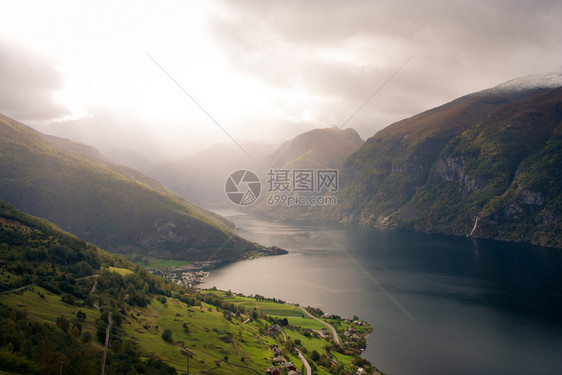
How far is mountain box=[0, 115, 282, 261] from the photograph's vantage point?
13388 cm

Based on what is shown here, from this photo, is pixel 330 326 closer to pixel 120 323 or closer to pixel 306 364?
pixel 306 364

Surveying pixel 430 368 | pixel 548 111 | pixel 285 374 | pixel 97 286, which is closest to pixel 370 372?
pixel 430 368

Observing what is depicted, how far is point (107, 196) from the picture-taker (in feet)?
486

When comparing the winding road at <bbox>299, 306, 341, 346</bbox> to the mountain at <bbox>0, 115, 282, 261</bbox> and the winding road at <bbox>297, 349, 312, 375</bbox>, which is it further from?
the mountain at <bbox>0, 115, 282, 261</bbox>

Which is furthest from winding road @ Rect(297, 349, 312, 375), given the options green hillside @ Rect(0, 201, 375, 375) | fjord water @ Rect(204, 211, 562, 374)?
fjord water @ Rect(204, 211, 562, 374)

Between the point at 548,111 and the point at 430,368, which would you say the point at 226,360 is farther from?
the point at 548,111

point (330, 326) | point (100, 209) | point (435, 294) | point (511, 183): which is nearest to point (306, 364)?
point (330, 326)

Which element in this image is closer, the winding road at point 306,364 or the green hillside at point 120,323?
the green hillside at point 120,323

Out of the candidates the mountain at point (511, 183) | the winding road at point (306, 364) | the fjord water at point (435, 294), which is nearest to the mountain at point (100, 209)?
the fjord water at point (435, 294)

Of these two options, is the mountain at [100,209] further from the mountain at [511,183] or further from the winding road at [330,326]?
the mountain at [511,183]

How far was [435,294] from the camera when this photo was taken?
7644 cm

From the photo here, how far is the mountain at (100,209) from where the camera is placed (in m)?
134

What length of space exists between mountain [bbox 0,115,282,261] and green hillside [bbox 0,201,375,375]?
63893mm

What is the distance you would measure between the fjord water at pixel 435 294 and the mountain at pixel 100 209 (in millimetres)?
26619
